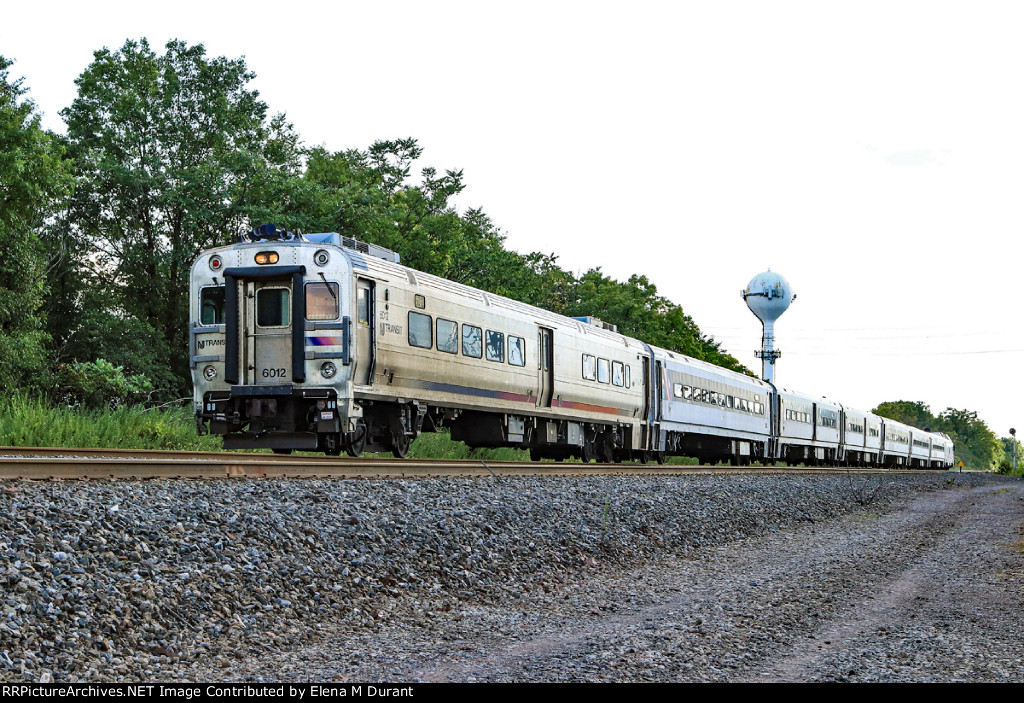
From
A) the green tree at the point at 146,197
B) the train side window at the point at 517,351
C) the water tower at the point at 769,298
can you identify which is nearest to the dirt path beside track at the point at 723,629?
the train side window at the point at 517,351

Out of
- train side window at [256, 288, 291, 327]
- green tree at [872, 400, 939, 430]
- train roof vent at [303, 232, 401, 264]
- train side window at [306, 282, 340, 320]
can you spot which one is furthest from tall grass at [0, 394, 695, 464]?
green tree at [872, 400, 939, 430]

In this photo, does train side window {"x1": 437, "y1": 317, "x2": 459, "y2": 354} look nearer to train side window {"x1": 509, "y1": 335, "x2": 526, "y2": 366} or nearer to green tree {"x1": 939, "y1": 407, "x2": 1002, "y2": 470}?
train side window {"x1": 509, "y1": 335, "x2": 526, "y2": 366}

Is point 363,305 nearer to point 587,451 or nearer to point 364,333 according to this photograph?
point 364,333

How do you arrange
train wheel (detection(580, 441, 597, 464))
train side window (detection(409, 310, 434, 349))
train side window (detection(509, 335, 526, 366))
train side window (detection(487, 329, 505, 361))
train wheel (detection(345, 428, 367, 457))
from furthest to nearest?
train wheel (detection(580, 441, 597, 464)) < train side window (detection(509, 335, 526, 366)) < train side window (detection(487, 329, 505, 361)) < train side window (detection(409, 310, 434, 349)) < train wheel (detection(345, 428, 367, 457))

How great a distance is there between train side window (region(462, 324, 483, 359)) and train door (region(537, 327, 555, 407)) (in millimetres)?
2380

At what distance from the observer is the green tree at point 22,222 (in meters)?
23.6

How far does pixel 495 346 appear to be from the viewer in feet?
59.7

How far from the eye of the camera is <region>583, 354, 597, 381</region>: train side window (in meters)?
21.8

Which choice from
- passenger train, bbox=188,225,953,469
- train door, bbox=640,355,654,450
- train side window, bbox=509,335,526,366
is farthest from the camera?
train door, bbox=640,355,654,450

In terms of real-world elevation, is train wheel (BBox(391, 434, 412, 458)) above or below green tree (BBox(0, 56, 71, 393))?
below

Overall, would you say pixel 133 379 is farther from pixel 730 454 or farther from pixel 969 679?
pixel 969 679

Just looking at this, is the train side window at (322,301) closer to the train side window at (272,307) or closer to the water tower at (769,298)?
the train side window at (272,307)

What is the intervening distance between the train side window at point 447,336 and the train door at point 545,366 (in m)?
3.22
